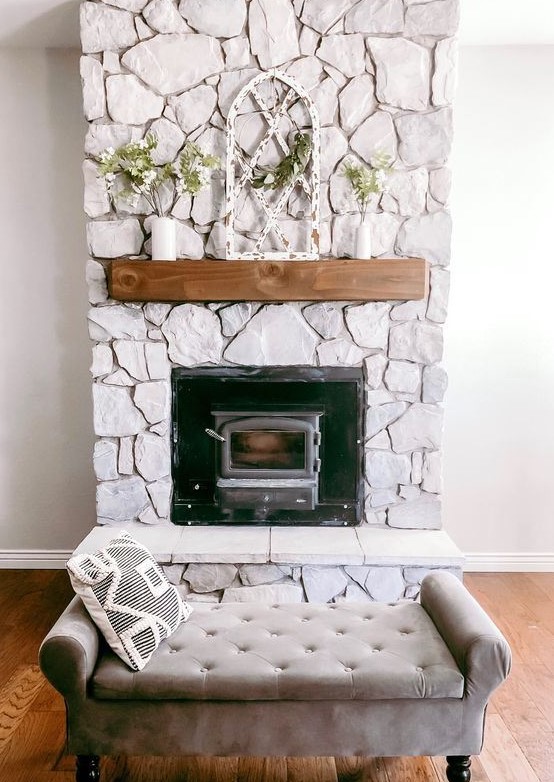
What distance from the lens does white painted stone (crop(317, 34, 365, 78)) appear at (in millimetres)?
3127

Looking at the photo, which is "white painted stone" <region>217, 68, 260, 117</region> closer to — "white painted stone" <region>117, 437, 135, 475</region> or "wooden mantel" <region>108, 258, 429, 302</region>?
"wooden mantel" <region>108, 258, 429, 302</region>

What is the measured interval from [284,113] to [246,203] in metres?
0.44

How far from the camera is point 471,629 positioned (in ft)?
6.65

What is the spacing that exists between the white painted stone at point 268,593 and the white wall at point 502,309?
124cm

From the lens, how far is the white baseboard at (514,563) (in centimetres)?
388

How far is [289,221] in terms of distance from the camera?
322 cm

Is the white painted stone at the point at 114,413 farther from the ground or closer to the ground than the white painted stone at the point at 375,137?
closer to the ground

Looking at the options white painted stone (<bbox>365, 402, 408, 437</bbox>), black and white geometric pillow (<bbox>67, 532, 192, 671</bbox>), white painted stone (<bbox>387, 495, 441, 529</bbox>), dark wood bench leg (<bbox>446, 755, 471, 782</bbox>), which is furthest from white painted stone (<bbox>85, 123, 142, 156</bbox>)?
dark wood bench leg (<bbox>446, 755, 471, 782</bbox>)

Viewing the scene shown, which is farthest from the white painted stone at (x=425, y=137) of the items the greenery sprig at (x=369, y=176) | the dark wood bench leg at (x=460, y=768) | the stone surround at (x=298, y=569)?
the dark wood bench leg at (x=460, y=768)

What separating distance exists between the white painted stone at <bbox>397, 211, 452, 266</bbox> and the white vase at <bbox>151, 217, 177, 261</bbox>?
1.04m

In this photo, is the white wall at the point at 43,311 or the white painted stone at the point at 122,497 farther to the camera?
the white wall at the point at 43,311

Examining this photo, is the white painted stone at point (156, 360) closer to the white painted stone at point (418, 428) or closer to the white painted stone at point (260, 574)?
the white painted stone at point (260, 574)

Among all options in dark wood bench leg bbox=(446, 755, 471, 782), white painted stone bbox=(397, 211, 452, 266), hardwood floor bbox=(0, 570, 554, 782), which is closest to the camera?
dark wood bench leg bbox=(446, 755, 471, 782)

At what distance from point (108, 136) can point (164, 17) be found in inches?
22.9
